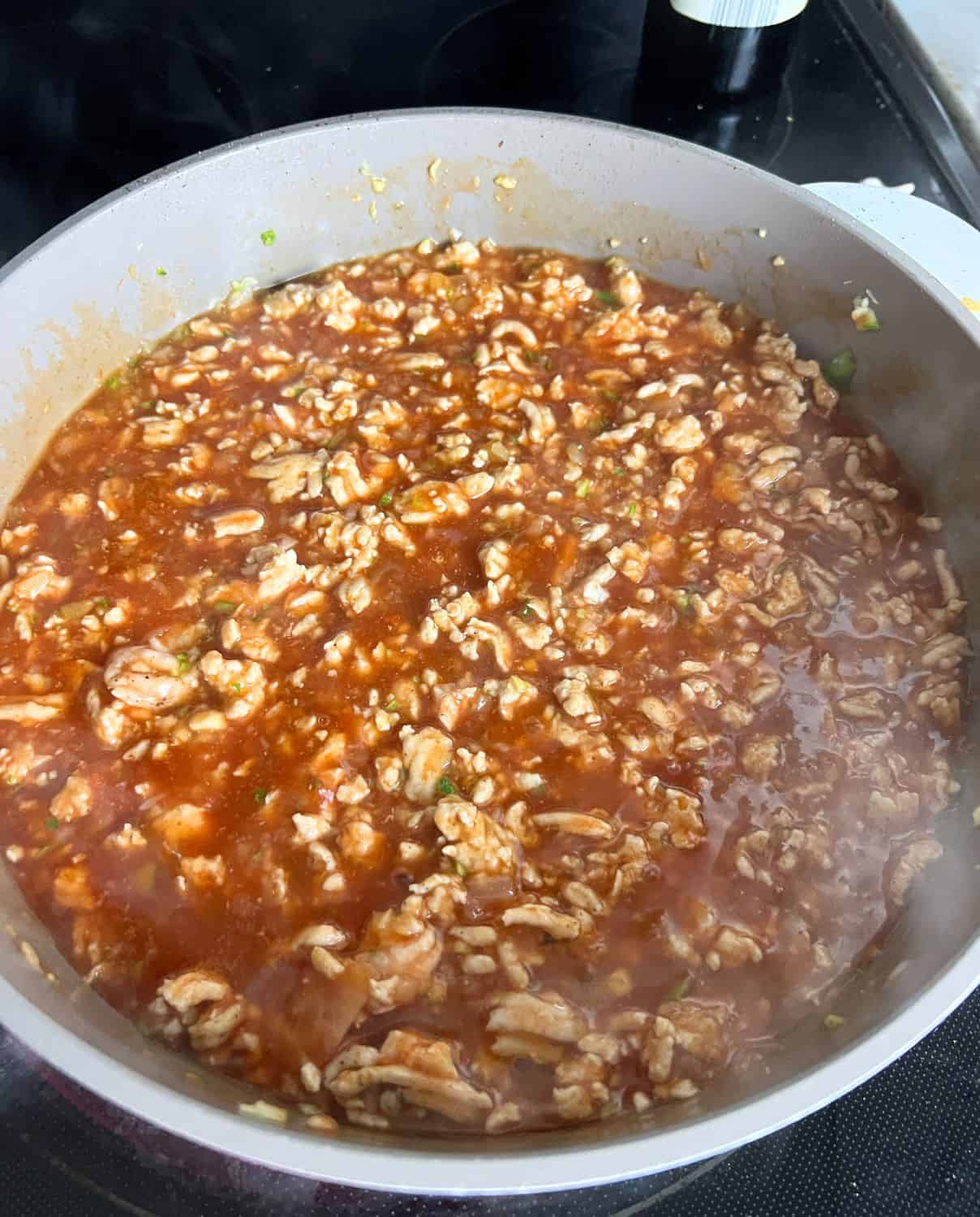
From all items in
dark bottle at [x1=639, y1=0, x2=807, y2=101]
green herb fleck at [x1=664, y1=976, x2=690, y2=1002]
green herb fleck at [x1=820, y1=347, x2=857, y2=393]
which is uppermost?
dark bottle at [x1=639, y1=0, x2=807, y2=101]

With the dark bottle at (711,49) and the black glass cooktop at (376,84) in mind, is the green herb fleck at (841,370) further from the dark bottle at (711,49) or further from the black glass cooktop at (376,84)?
the dark bottle at (711,49)

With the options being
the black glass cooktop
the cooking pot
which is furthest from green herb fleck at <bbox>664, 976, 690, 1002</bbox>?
the black glass cooktop

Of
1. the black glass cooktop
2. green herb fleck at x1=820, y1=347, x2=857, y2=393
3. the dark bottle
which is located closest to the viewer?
green herb fleck at x1=820, y1=347, x2=857, y2=393

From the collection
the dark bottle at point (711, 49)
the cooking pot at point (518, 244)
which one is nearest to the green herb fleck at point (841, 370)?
the cooking pot at point (518, 244)

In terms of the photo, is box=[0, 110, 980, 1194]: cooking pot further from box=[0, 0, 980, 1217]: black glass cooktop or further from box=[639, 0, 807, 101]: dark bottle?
box=[0, 0, 980, 1217]: black glass cooktop

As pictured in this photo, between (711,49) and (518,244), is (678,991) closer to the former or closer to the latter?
(518,244)

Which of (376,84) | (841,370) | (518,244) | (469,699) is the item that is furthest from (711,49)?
(469,699)

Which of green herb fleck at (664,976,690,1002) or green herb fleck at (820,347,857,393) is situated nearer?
green herb fleck at (664,976,690,1002)
